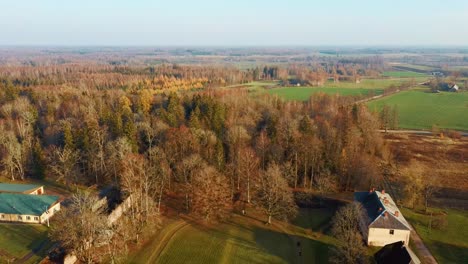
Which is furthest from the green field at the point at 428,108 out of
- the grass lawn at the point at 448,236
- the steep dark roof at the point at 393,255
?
the steep dark roof at the point at 393,255

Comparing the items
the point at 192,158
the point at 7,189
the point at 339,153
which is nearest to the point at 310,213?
the point at 339,153

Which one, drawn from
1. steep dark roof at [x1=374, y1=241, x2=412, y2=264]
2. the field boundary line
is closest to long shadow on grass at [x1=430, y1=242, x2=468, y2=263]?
steep dark roof at [x1=374, y1=241, x2=412, y2=264]

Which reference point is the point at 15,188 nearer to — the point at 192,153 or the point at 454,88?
the point at 192,153

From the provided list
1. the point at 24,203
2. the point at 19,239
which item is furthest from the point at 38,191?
the point at 19,239

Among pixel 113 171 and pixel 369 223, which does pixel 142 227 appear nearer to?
pixel 113 171

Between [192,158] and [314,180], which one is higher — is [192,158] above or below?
above

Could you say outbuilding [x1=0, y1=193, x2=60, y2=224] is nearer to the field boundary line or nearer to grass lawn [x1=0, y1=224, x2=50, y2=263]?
grass lawn [x1=0, y1=224, x2=50, y2=263]
